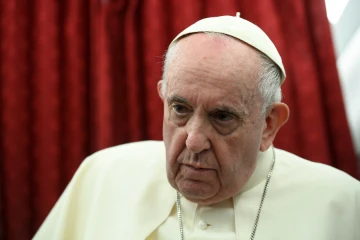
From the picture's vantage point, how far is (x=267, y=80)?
1.35 metres

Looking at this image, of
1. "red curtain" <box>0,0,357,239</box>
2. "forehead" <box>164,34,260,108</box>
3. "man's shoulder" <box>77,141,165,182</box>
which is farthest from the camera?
"red curtain" <box>0,0,357,239</box>

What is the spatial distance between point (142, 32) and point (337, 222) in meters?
1.49

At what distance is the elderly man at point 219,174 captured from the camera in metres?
1.29

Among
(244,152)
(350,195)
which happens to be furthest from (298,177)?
(244,152)

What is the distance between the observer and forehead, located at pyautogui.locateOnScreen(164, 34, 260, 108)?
1266mm

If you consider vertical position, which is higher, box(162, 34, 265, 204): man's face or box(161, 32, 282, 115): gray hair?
box(161, 32, 282, 115): gray hair

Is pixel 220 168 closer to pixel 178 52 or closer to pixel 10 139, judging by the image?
pixel 178 52

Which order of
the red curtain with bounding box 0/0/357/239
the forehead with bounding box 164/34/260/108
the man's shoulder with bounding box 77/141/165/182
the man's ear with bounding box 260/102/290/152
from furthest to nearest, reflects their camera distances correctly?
the red curtain with bounding box 0/0/357/239
the man's shoulder with bounding box 77/141/165/182
the man's ear with bounding box 260/102/290/152
the forehead with bounding box 164/34/260/108

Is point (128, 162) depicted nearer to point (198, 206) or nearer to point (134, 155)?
point (134, 155)

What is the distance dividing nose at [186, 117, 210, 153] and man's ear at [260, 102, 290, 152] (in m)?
0.28

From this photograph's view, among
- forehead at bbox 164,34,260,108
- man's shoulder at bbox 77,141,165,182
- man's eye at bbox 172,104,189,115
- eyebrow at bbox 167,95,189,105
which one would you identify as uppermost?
forehead at bbox 164,34,260,108

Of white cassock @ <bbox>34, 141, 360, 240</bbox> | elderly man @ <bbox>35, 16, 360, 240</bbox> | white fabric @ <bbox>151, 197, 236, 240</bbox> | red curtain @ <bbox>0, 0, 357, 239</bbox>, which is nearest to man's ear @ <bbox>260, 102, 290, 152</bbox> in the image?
elderly man @ <bbox>35, 16, 360, 240</bbox>

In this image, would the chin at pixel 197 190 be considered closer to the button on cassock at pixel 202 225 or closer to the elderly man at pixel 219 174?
the elderly man at pixel 219 174

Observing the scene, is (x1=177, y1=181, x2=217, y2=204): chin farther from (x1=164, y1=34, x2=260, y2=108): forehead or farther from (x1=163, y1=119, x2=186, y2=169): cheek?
(x1=164, y1=34, x2=260, y2=108): forehead
